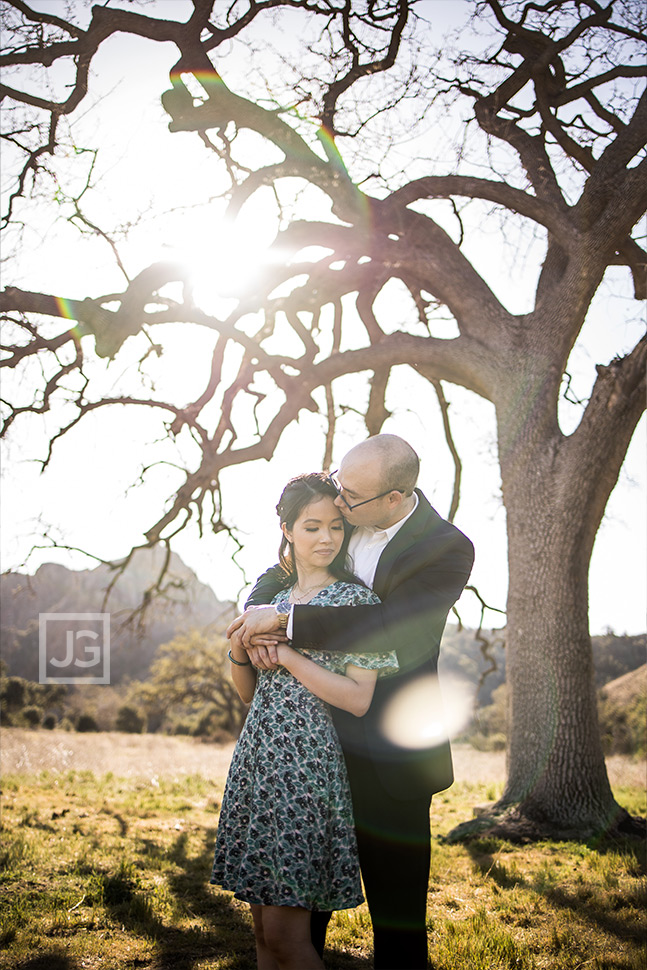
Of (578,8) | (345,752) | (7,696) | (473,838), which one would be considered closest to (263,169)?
(578,8)

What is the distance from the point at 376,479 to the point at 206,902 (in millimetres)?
3171

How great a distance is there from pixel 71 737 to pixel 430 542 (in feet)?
60.2

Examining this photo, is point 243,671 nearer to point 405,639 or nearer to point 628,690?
point 405,639

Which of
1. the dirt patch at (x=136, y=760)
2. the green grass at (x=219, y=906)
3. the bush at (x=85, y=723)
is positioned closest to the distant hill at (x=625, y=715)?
the dirt patch at (x=136, y=760)

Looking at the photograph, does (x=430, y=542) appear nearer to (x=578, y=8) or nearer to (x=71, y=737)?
(x=578, y=8)

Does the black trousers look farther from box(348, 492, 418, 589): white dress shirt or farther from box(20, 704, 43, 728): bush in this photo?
box(20, 704, 43, 728): bush

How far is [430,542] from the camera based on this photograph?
99.7 inches

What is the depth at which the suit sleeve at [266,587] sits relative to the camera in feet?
9.02

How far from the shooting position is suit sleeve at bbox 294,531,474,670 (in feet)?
7.31

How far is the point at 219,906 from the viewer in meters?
4.07

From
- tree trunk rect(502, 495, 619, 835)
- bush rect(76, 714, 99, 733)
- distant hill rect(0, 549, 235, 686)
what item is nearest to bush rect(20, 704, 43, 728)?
bush rect(76, 714, 99, 733)

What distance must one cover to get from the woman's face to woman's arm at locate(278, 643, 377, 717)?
0.38 metres

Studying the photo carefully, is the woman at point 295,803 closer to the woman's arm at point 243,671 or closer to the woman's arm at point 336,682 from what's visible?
the woman's arm at point 336,682

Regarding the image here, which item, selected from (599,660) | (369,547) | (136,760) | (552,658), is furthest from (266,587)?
(599,660)
